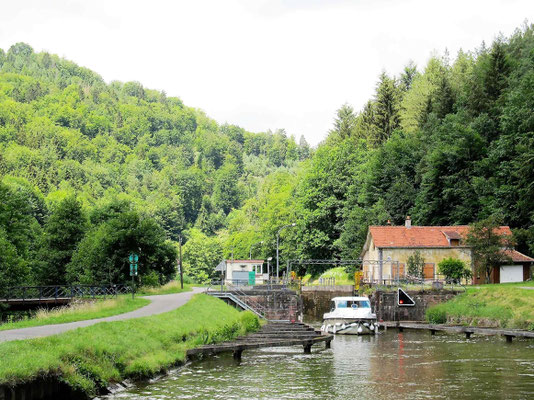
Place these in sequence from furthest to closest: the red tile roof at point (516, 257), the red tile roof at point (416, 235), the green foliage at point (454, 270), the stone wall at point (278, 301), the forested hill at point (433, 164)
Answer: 1. the forested hill at point (433, 164)
2. the red tile roof at point (416, 235)
3. the green foliage at point (454, 270)
4. the red tile roof at point (516, 257)
5. the stone wall at point (278, 301)

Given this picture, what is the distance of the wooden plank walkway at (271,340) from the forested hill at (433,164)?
111ft

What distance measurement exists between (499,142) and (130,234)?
135ft

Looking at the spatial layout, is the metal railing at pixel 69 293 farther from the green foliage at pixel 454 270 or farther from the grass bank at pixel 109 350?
the green foliage at pixel 454 270

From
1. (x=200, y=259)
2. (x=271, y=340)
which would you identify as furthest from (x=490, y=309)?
(x=200, y=259)

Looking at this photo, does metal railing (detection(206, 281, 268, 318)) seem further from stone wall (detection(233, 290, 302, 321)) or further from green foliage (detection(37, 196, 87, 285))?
green foliage (detection(37, 196, 87, 285))

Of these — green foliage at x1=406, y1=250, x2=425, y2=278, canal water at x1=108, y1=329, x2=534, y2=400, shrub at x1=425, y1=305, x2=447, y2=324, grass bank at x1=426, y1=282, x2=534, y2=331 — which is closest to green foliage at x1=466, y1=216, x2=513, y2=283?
grass bank at x1=426, y1=282, x2=534, y2=331

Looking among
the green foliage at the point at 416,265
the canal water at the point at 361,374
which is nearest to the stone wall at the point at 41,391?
the canal water at the point at 361,374

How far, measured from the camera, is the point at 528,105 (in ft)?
254

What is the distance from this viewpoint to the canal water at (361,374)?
2572 cm

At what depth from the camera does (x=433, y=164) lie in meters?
88.6

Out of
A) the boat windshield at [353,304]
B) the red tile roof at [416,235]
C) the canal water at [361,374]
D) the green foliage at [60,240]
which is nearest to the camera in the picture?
the canal water at [361,374]

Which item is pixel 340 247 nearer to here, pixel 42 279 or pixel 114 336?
pixel 42 279

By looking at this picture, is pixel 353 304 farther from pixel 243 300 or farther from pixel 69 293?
pixel 69 293

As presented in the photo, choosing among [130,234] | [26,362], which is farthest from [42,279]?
[26,362]
